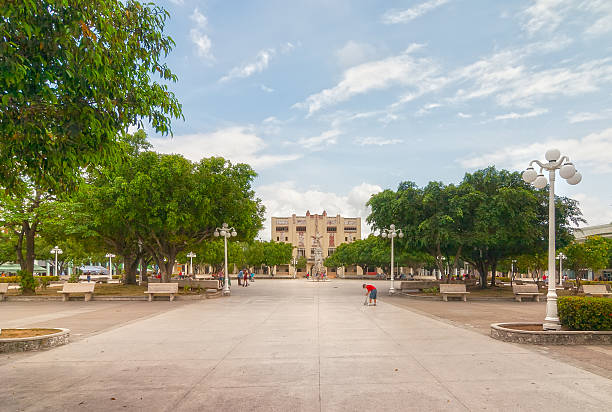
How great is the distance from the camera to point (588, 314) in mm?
11328

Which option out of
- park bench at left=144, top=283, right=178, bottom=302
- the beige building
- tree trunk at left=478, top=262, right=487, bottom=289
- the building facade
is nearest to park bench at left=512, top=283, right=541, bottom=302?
tree trunk at left=478, top=262, right=487, bottom=289

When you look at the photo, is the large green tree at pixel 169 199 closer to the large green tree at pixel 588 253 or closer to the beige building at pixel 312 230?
the large green tree at pixel 588 253

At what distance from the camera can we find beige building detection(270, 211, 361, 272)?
412 feet

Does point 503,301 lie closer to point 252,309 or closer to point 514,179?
point 514,179

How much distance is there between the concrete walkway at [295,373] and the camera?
244 inches

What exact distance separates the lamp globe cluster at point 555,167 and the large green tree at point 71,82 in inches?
368

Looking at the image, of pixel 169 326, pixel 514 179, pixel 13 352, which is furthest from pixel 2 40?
pixel 514 179

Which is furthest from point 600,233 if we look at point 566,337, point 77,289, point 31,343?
point 31,343

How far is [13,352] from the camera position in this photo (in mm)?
9828

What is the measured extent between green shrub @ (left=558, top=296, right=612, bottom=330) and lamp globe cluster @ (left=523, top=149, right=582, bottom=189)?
118 inches

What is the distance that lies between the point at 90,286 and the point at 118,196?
4.83 metres

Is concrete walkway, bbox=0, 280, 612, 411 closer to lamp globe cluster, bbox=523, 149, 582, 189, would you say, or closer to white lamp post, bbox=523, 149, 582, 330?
white lamp post, bbox=523, 149, 582, 330

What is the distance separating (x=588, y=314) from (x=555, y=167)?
12.5 ft

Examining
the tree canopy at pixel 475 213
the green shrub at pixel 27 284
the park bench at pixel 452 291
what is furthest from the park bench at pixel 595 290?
the green shrub at pixel 27 284
